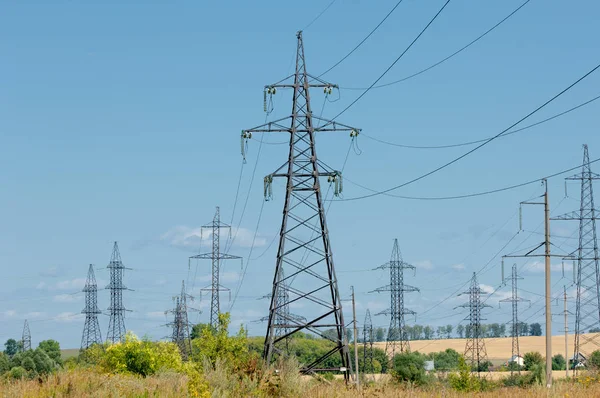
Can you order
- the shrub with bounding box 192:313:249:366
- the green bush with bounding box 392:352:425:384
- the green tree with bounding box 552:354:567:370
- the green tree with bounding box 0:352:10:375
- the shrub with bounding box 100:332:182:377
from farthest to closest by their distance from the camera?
the green tree with bounding box 552:354:567:370, the green tree with bounding box 0:352:10:375, the green bush with bounding box 392:352:425:384, the shrub with bounding box 100:332:182:377, the shrub with bounding box 192:313:249:366

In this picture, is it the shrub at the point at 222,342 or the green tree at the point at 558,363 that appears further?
the green tree at the point at 558,363

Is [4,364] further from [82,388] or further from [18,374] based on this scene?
[82,388]

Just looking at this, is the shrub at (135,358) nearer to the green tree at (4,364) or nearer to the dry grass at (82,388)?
the green tree at (4,364)

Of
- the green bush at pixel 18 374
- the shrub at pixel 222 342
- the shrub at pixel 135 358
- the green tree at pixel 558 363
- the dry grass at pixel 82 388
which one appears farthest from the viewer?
the green tree at pixel 558 363

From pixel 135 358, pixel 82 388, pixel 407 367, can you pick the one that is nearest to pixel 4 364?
pixel 135 358

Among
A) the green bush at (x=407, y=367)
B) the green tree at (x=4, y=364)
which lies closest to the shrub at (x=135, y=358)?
the green bush at (x=407, y=367)

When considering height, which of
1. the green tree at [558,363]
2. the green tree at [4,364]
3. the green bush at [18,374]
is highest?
the green bush at [18,374]

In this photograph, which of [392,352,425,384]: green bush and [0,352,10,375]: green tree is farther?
[0,352,10,375]: green tree

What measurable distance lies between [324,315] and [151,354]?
3729 cm

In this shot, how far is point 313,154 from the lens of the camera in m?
42.6

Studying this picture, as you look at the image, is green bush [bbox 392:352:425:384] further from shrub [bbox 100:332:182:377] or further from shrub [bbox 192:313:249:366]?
shrub [bbox 192:313:249:366]

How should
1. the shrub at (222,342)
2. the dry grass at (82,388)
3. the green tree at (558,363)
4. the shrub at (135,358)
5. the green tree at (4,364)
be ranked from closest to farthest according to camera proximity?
the dry grass at (82,388), the shrub at (222,342), the shrub at (135,358), the green tree at (4,364), the green tree at (558,363)

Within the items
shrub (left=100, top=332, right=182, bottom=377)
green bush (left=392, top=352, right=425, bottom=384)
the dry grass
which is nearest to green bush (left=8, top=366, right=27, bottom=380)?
the dry grass

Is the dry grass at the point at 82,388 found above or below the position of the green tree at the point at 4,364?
above
